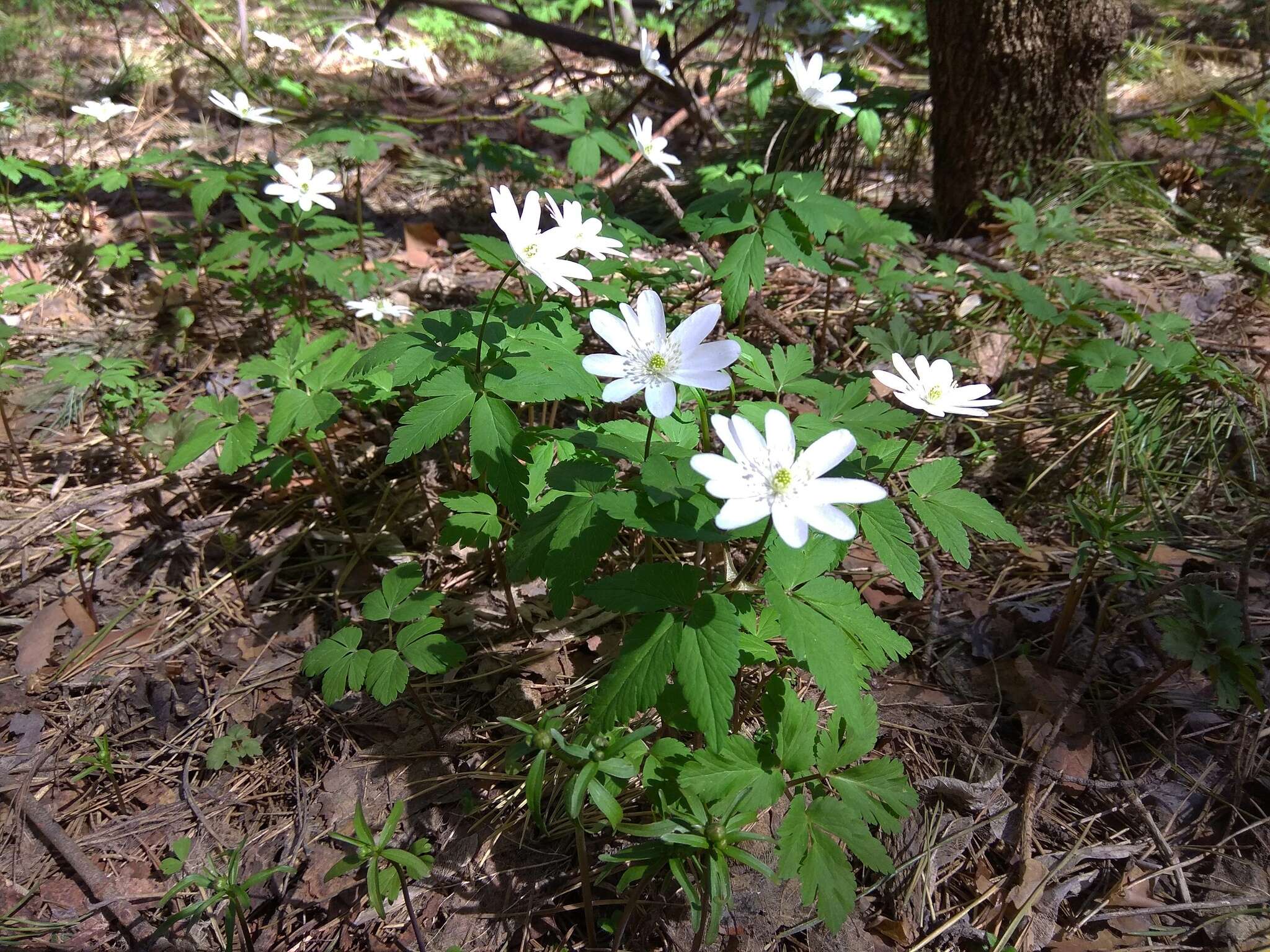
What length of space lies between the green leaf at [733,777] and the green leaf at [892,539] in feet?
1.64

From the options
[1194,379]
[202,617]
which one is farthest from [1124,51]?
[202,617]

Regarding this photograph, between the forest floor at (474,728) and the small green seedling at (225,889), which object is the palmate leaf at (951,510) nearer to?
the forest floor at (474,728)

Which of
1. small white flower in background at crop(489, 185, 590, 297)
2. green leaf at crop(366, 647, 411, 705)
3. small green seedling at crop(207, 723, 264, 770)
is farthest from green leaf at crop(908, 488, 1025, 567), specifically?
small green seedling at crop(207, 723, 264, 770)

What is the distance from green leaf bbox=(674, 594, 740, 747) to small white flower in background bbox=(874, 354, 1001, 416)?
74cm

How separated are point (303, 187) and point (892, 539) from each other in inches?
119

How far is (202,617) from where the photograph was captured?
2508 millimetres

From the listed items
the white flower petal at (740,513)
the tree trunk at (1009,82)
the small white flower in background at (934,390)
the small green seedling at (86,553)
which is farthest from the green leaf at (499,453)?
the tree trunk at (1009,82)

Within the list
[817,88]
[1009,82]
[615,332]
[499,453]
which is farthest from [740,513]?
[1009,82]

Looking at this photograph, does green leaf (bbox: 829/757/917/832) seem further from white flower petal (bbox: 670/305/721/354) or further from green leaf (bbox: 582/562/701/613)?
white flower petal (bbox: 670/305/721/354)

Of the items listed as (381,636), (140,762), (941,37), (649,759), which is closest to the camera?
(649,759)

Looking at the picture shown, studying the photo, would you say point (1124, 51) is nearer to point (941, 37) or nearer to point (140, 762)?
point (941, 37)

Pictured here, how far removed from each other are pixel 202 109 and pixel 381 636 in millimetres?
5727

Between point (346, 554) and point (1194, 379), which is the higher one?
point (1194, 379)

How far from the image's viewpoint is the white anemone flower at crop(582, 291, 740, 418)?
4.98ft
